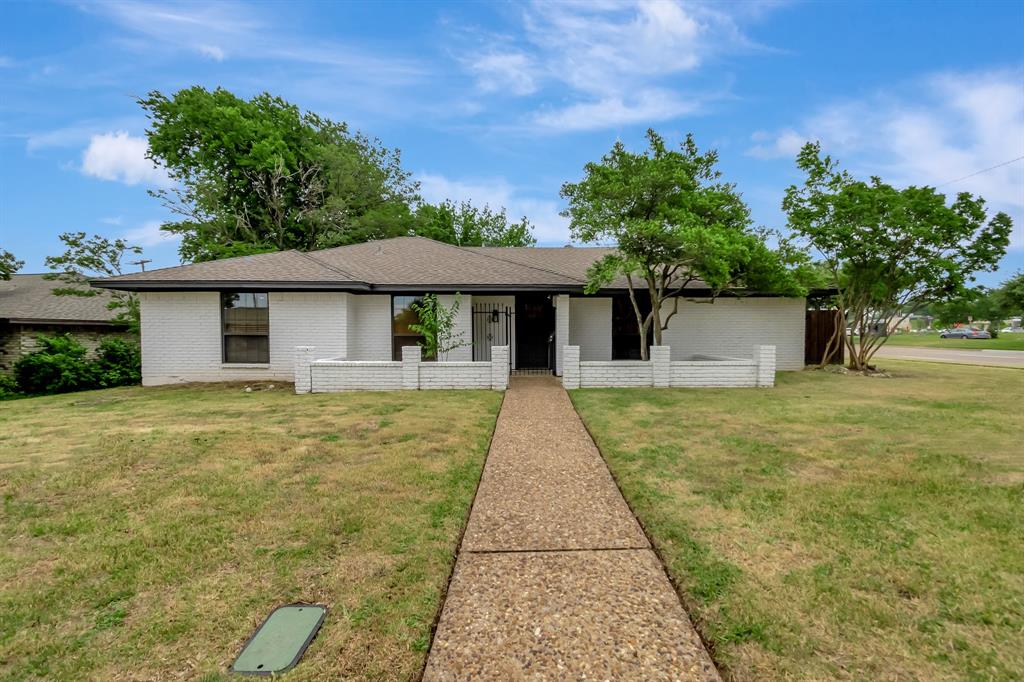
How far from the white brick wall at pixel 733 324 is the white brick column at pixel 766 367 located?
3.30m

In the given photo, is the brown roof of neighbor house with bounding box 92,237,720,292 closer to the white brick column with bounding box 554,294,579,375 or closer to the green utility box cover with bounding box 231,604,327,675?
the white brick column with bounding box 554,294,579,375

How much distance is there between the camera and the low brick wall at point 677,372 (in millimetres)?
10680

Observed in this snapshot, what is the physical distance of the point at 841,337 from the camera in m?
A: 14.7

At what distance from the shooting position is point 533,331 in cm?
1403

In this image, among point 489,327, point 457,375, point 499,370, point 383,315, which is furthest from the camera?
point 489,327

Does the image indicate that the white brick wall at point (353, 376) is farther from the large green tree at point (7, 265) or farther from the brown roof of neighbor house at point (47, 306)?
the large green tree at point (7, 265)

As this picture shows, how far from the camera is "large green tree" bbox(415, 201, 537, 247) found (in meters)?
30.3

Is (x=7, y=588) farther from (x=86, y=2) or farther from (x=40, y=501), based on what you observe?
(x=86, y=2)

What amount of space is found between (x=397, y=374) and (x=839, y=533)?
8.79 meters

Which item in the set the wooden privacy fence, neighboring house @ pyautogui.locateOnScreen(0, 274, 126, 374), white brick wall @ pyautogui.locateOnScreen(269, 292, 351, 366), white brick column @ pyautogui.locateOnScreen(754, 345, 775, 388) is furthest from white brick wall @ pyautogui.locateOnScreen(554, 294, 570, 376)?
neighboring house @ pyautogui.locateOnScreen(0, 274, 126, 374)

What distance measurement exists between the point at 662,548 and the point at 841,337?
49.2 ft

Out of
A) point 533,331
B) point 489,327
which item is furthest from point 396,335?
point 533,331

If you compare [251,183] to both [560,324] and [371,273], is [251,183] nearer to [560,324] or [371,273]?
[371,273]

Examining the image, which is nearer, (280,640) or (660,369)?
(280,640)
